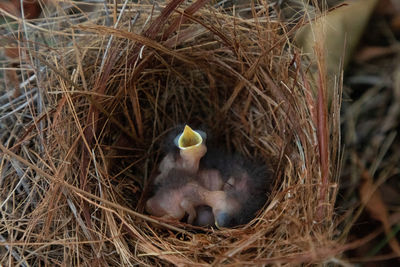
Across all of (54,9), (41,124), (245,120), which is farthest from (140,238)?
(54,9)

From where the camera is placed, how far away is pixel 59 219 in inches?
49.6

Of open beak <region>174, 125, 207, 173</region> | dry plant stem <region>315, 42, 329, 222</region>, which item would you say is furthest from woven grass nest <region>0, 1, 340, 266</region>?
open beak <region>174, 125, 207, 173</region>

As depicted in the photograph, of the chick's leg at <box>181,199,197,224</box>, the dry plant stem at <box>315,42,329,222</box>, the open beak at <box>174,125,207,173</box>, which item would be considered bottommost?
the chick's leg at <box>181,199,197,224</box>

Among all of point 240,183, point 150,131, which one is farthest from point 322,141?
point 150,131

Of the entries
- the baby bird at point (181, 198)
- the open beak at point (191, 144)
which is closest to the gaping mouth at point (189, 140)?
the open beak at point (191, 144)

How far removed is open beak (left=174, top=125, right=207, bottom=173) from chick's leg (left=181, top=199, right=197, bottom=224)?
0.48 feet

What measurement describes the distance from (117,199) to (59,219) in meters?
0.20

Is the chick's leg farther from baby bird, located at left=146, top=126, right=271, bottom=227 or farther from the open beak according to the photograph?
the open beak

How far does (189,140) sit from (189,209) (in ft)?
0.77

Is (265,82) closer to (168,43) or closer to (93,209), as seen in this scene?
(168,43)

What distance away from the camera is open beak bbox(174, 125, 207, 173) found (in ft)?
4.54

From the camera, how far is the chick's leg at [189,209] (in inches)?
55.4

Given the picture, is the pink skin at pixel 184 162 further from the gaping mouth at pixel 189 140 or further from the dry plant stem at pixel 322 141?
the dry plant stem at pixel 322 141

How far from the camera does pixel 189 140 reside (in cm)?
141
